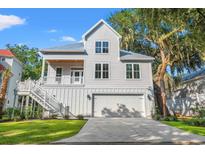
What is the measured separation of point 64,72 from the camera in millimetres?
13602

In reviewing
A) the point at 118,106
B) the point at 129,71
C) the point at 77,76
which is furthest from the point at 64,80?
the point at 129,71

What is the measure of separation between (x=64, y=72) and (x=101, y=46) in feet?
11.2

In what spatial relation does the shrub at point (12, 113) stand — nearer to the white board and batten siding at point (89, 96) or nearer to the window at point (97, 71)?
the white board and batten siding at point (89, 96)

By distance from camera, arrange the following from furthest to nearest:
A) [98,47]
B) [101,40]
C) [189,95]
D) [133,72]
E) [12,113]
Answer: [189,95] < [101,40] < [98,47] < [133,72] < [12,113]

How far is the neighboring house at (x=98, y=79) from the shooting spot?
12297 mm

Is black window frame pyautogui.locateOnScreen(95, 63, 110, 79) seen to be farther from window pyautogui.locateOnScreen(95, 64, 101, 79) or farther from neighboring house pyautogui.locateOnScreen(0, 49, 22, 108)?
neighboring house pyautogui.locateOnScreen(0, 49, 22, 108)

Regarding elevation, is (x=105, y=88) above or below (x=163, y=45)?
below

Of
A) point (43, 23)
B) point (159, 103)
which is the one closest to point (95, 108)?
point (159, 103)

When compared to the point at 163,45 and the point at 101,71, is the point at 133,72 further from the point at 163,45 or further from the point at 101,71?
the point at 163,45

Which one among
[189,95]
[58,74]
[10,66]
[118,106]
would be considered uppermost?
[10,66]

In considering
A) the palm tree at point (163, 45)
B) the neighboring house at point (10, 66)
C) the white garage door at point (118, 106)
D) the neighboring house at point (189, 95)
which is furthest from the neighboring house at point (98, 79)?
the neighboring house at point (10, 66)

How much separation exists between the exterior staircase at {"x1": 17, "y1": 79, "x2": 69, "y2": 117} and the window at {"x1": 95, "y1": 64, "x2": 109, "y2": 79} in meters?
3.18

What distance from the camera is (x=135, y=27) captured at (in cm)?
1575
